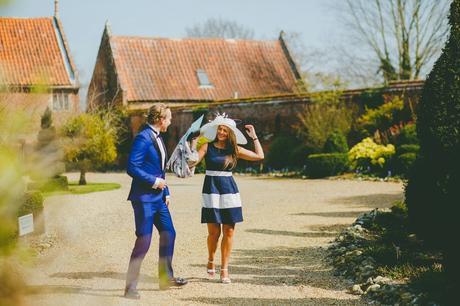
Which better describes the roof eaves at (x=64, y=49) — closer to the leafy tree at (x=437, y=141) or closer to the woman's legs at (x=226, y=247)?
the woman's legs at (x=226, y=247)

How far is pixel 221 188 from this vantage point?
6.96 meters

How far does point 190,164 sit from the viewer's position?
7.05m

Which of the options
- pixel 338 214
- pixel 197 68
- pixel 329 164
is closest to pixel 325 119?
pixel 329 164

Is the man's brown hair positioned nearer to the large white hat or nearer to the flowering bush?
the large white hat

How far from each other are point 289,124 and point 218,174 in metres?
20.2

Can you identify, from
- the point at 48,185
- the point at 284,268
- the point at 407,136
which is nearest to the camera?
the point at 48,185

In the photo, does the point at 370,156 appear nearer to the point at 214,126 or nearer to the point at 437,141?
the point at 437,141

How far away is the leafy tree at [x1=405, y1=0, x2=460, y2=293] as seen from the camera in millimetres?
6863

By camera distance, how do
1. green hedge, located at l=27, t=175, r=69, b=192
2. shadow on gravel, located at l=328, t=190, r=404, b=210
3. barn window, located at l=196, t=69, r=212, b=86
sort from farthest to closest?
barn window, located at l=196, t=69, r=212, b=86 < shadow on gravel, located at l=328, t=190, r=404, b=210 < green hedge, located at l=27, t=175, r=69, b=192

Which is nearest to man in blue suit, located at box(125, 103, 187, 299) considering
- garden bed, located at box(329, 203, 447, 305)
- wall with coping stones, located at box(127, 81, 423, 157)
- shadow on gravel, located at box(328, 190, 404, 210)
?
garden bed, located at box(329, 203, 447, 305)

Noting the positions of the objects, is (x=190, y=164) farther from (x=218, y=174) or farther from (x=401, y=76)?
(x=401, y=76)

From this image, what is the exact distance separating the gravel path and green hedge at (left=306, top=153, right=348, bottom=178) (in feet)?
16.5

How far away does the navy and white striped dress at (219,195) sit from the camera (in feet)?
22.7

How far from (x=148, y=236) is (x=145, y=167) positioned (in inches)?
26.0
